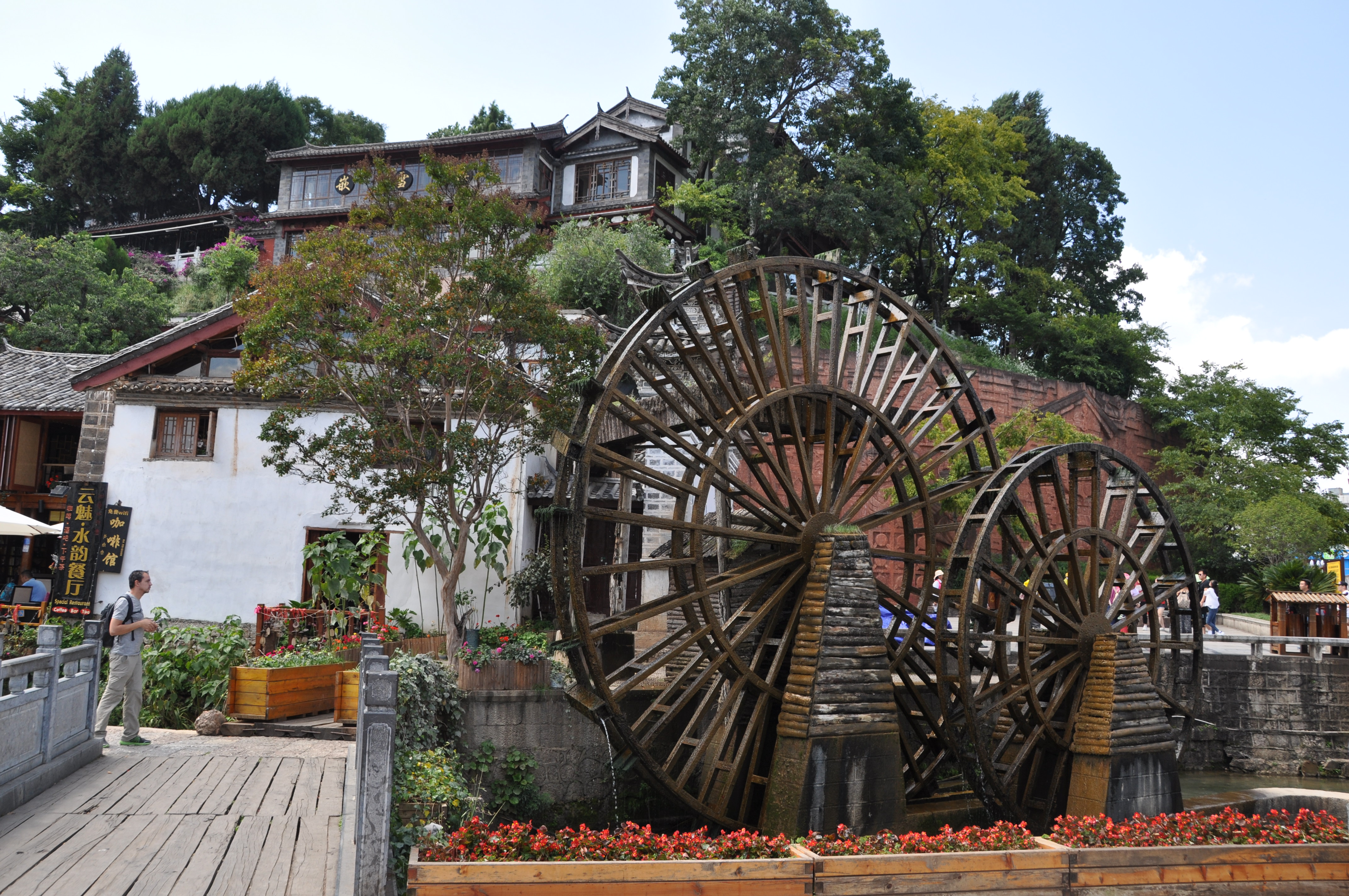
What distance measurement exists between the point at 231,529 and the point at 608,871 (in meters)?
13.6

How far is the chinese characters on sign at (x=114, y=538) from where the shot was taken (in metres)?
17.0

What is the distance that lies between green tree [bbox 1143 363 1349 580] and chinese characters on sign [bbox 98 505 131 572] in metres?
24.5

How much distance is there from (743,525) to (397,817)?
18.0ft

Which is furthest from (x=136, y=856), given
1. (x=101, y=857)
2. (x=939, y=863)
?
(x=939, y=863)

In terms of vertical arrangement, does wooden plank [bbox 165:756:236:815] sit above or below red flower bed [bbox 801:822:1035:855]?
above

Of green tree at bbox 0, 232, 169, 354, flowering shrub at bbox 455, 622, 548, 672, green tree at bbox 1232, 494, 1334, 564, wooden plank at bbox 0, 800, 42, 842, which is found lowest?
wooden plank at bbox 0, 800, 42, 842

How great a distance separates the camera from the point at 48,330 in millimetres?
27391

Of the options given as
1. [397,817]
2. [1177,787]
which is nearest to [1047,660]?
[1177,787]

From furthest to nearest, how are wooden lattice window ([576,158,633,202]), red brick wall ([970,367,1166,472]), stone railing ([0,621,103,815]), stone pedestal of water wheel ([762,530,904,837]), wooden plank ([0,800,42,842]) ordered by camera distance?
1. wooden lattice window ([576,158,633,202])
2. red brick wall ([970,367,1166,472])
3. stone pedestal of water wheel ([762,530,904,837])
4. stone railing ([0,621,103,815])
5. wooden plank ([0,800,42,842])

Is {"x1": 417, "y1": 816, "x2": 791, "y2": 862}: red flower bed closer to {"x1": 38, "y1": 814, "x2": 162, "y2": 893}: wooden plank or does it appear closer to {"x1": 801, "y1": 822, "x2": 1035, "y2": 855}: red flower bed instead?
{"x1": 801, "y1": 822, "x2": 1035, "y2": 855}: red flower bed

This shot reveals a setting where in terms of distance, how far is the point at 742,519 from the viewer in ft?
37.3

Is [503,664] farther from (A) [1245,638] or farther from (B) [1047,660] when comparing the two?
(A) [1245,638]

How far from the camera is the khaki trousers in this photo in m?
9.19

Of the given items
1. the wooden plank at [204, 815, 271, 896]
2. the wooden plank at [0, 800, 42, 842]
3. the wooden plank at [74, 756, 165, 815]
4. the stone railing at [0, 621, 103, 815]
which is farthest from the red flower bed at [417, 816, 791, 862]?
the stone railing at [0, 621, 103, 815]
